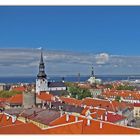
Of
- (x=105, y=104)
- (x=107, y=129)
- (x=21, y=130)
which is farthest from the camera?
(x=105, y=104)

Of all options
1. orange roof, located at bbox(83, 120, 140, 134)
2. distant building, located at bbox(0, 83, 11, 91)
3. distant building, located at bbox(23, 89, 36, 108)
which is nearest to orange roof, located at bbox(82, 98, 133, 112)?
distant building, located at bbox(23, 89, 36, 108)

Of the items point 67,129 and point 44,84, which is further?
point 44,84

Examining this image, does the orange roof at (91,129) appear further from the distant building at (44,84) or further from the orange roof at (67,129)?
the distant building at (44,84)

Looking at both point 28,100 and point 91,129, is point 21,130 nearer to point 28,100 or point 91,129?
point 91,129

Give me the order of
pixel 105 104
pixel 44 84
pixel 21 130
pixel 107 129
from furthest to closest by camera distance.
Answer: pixel 44 84 → pixel 105 104 → pixel 107 129 → pixel 21 130

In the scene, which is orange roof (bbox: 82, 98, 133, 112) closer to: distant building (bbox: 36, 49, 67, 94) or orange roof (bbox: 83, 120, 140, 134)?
distant building (bbox: 36, 49, 67, 94)

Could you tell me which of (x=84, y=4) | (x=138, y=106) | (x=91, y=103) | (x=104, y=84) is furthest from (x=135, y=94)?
(x=84, y=4)

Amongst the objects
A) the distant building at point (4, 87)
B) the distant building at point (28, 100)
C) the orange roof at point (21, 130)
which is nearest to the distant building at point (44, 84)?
the distant building at point (4, 87)

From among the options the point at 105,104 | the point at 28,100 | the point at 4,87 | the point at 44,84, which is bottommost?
the point at 105,104

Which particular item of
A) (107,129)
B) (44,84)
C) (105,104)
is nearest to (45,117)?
(107,129)

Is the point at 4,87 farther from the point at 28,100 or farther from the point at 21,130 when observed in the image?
the point at 21,130

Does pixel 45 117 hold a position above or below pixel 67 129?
below
